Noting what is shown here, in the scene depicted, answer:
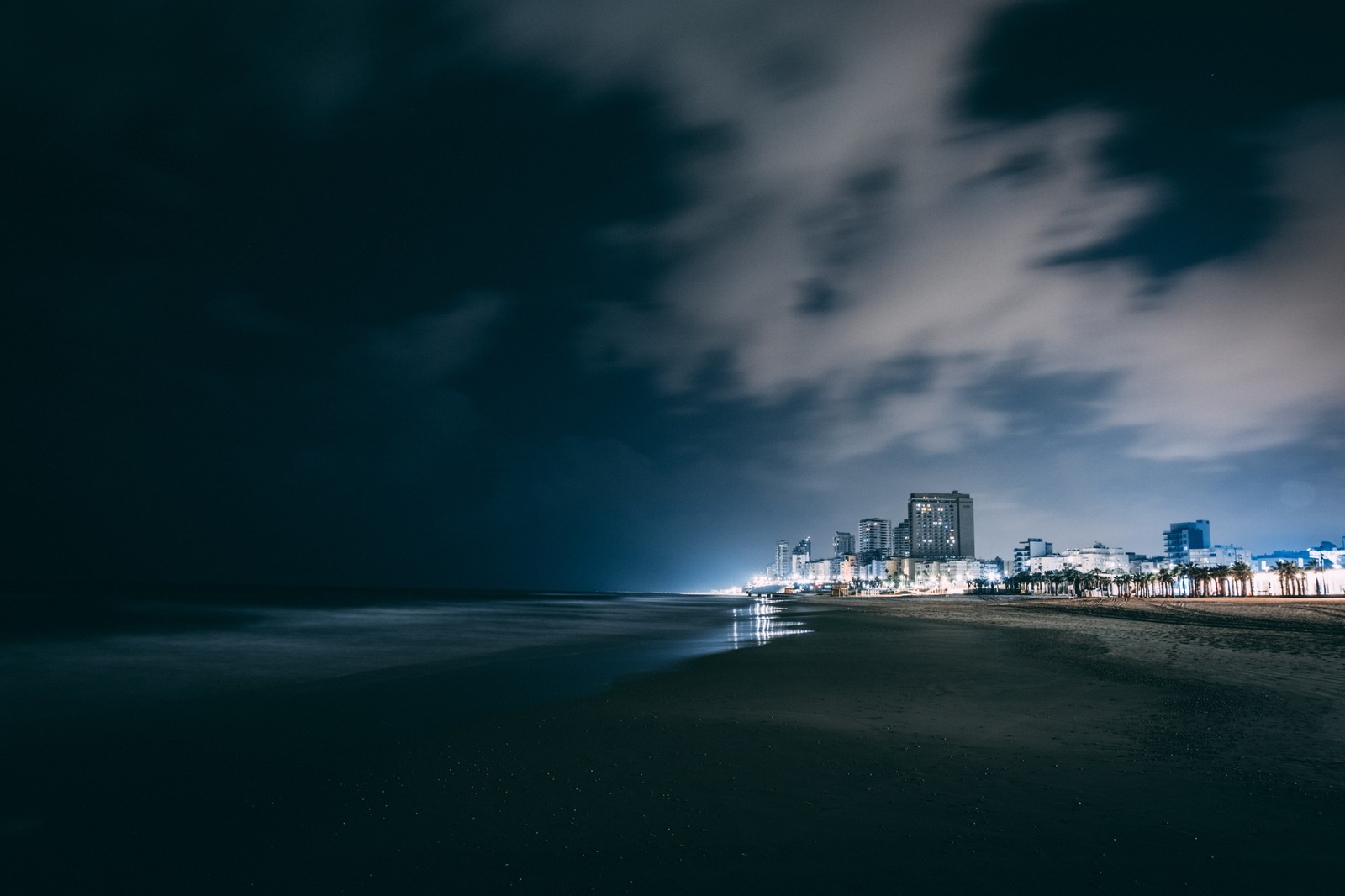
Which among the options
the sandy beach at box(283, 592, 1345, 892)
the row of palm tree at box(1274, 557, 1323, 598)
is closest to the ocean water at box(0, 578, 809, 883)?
the sandy beach at box(283, 592, 1345, 892)

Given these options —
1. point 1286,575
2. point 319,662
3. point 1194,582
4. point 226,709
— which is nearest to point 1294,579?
point 1286,575

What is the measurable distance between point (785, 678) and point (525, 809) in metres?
13.5

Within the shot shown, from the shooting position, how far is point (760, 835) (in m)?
8.27

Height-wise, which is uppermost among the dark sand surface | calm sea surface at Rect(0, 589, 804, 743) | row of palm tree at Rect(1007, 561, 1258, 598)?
the dark sand surface

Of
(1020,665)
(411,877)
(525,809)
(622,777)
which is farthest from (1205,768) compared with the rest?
(1020,665)

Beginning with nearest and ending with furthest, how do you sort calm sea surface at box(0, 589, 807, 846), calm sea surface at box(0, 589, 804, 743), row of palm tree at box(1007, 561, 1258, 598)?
calm sea surface at box(0, 589, 807, 846), calm sea surface at box(0, 589, 804, 743), row of palm tree at box(1007, 561, 1258, 598)

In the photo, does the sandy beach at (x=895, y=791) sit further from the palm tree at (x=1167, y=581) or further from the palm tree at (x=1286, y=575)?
the palm tree at (x=1167, y=581)

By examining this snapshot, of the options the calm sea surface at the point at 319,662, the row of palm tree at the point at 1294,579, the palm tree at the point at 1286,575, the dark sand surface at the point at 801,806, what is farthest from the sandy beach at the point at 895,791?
the row of palm tree at the point at 1294,579

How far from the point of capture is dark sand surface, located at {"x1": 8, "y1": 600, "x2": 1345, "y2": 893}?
289 inches

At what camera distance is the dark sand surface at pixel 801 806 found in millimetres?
7344

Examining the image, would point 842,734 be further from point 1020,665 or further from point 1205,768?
point 1020,665

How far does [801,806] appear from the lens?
9219 millimetres

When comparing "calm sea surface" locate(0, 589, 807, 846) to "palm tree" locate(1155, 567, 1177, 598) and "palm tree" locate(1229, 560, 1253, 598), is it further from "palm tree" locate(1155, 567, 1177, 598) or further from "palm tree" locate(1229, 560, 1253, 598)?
"palm tree" locate(1155, 567, 1177, 598)

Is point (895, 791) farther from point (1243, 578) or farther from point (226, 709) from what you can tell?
point (1243, 578)
